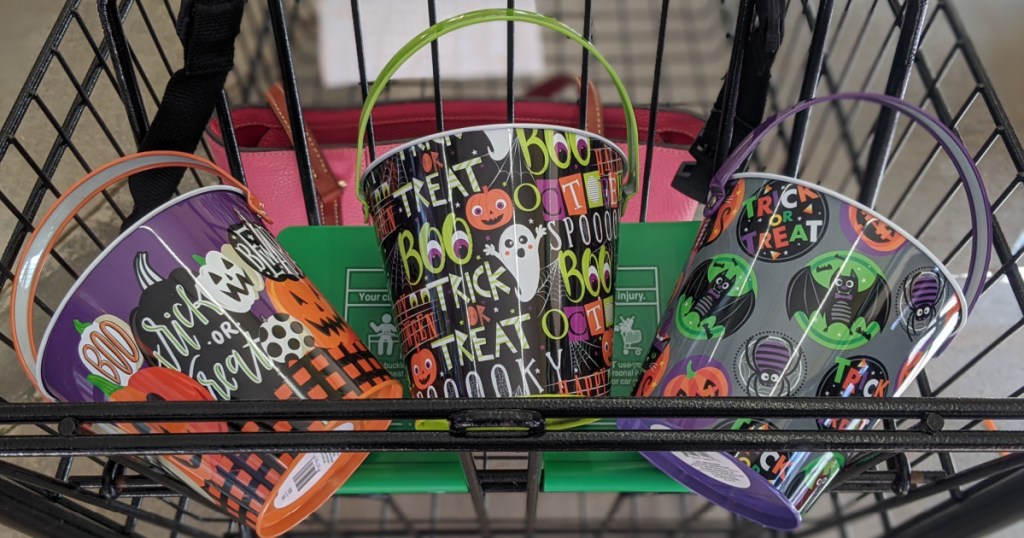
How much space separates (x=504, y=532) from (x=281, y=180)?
45cm


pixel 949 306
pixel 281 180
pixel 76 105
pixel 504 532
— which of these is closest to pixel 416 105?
pixel 281 180

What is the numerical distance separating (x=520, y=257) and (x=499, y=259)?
0.01 meters

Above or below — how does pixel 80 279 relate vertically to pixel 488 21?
below

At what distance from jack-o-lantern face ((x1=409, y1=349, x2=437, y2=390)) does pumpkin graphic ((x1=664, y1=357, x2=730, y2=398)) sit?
5.2 inches

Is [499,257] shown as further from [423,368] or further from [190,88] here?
[190,88]

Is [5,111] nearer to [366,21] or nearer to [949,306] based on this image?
[366,21]

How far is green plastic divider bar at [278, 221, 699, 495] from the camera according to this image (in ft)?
1.56

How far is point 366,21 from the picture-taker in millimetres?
1042

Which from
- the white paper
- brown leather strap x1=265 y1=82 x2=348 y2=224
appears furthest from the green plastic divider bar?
the white paper

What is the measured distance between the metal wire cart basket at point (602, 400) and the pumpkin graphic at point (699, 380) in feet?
0.23

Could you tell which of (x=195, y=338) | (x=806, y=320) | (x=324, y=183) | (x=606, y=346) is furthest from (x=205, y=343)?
(x=324, y=183)

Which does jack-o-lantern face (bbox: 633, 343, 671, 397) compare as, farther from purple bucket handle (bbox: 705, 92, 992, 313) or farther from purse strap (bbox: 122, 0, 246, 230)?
purse strap (bbox: 122, 0, 246, 230)

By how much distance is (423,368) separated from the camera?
1.47 feet

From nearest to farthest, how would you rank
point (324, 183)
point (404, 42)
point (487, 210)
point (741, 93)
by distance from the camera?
point (487, 210)
point (741, 93)
point (324, 183)
point (404, 42)
